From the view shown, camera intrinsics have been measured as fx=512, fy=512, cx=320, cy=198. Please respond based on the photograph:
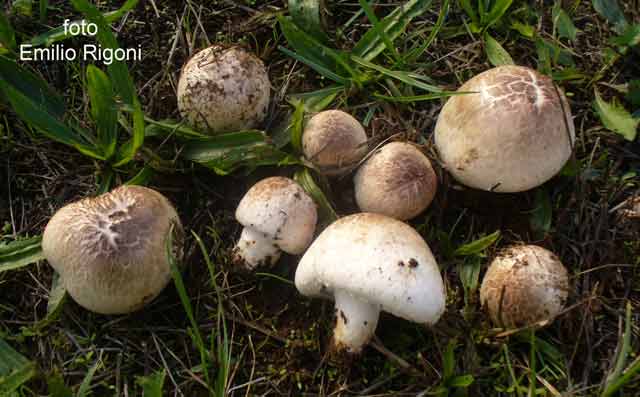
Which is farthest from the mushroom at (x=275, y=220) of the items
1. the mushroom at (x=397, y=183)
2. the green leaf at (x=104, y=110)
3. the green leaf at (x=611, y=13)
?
the green leaf at (x=611, y=13)

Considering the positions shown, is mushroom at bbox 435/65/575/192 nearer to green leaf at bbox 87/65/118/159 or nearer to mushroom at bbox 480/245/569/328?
mushroom at bbox 480/245/569/328

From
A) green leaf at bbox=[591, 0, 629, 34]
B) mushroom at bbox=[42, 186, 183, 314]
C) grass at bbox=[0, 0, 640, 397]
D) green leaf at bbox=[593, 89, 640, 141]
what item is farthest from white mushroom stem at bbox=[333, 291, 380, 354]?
green leaf at bbox=[591, 0, 629, 34]

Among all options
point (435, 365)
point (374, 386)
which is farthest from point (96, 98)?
point (435, 365)

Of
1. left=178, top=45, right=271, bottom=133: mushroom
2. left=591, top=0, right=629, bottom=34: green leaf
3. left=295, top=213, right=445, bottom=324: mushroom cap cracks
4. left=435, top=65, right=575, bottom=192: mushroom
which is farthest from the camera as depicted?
left=591, top=0, right=629, bottom=34: green leaf

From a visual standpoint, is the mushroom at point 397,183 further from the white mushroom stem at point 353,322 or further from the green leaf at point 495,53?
the green leaf at point 495,53

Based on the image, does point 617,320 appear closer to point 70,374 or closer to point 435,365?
point 435,365

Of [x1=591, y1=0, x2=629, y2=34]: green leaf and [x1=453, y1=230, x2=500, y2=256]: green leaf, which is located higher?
[x1=591, y1=0, x2=629, y2=34]: green leaf

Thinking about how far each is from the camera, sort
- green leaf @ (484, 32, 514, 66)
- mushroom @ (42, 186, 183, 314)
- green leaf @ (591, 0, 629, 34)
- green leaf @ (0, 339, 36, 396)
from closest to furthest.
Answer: green leaf @ (0, 339, 36, 396), mushroom @ (42, 186, 183, 314), green leaf @ (484, 32, 514, 66), green leaf @ (591, 0, 629, 34)

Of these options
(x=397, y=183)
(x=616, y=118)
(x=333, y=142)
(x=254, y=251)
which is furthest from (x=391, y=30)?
(x=254, y=251)
